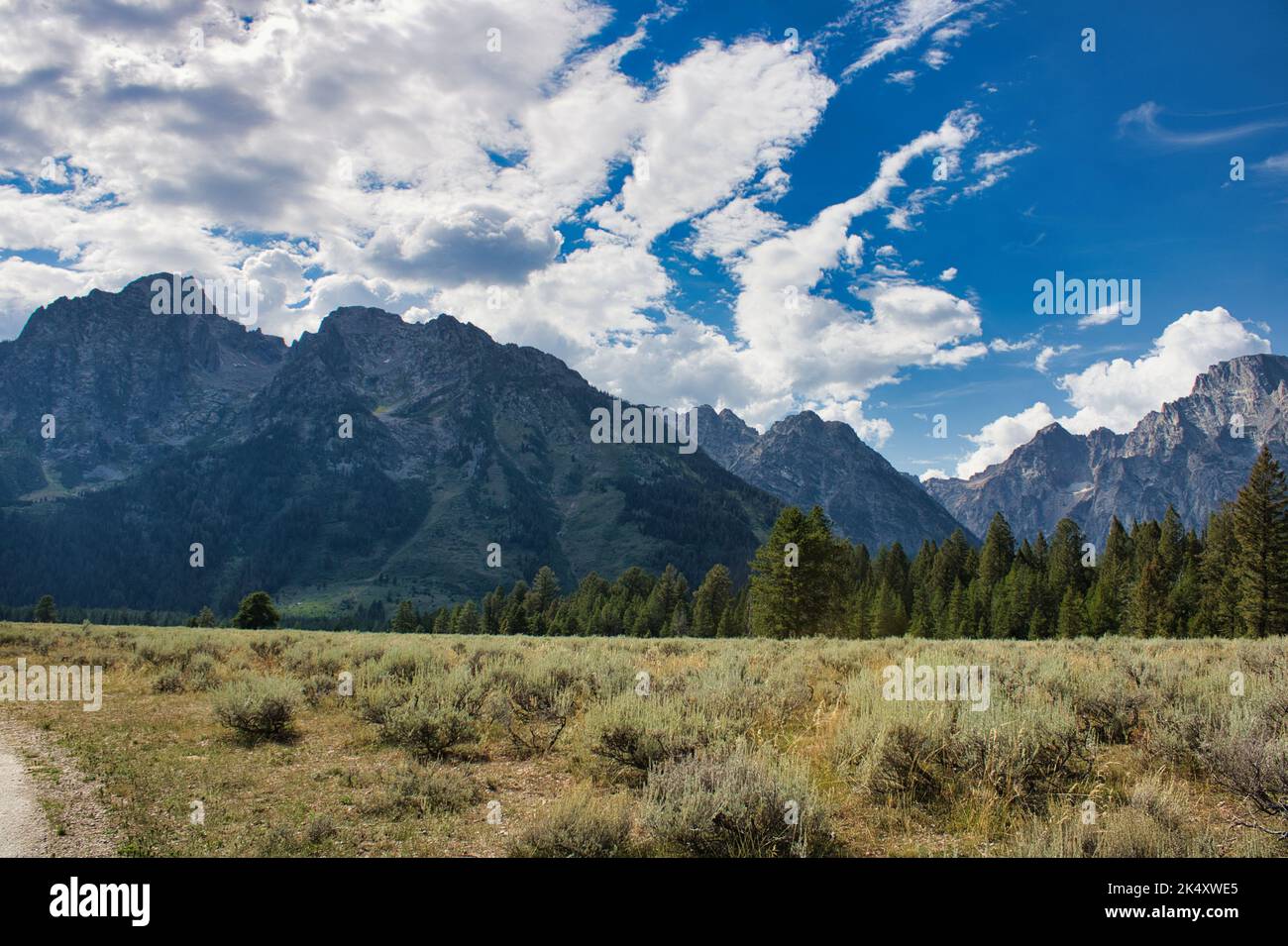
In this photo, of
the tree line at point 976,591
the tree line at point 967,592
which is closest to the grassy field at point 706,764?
the tree line at point 967,592

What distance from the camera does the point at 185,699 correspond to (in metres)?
13.8

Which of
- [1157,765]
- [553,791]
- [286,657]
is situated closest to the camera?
[1157,765]

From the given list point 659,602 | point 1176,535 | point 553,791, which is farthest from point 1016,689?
point 1176,535

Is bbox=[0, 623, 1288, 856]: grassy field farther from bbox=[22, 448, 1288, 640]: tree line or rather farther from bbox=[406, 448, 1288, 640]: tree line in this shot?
bbox=[406, 448, 1288, 640]: tree line

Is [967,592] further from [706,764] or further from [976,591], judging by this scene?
[706,764]

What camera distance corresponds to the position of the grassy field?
5414 mm

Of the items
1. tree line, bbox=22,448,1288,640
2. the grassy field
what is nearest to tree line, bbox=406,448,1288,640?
tree line, bbox=22,448,1288,640

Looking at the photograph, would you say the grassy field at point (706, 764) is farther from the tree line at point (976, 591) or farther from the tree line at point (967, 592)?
the tree line at point (976, 591)

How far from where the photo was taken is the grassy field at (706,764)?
5414mm

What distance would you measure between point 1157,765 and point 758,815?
5304 mm

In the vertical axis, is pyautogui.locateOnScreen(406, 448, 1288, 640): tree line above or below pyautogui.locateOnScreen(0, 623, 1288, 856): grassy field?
below

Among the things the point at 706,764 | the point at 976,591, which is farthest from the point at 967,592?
the point at 706,764

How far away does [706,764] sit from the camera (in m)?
6.12
